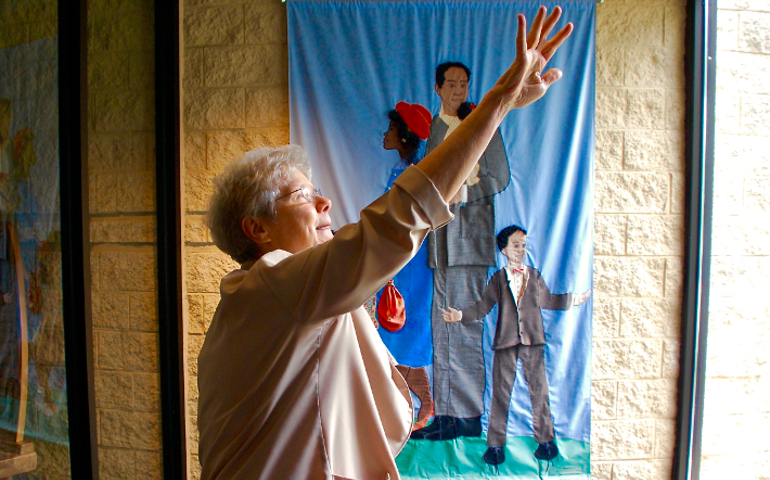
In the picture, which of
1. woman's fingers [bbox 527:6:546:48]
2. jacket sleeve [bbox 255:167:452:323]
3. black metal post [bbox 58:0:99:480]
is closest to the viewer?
jacket sleeve [bbox 255:167:452:323]

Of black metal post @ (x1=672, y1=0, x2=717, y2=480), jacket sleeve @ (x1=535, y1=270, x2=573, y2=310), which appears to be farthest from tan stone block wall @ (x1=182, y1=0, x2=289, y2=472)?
black metal post @ (x1=672, y1=0, x2=717, y2=480)

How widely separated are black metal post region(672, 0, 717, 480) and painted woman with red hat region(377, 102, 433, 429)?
1.23m

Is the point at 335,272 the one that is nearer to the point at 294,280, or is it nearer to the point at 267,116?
the point at 294,280

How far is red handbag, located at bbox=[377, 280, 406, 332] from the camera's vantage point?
79.7 inches

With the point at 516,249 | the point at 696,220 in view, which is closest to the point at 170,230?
the point at 516,249

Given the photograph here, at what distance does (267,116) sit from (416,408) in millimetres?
1544

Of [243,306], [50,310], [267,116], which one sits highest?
[267,116]

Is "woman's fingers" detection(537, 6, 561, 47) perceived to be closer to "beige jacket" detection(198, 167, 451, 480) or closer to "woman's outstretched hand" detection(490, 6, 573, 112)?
"woman's outstretched hand" detection(490, 6, 573, 112)

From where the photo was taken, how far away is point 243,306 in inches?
31.0

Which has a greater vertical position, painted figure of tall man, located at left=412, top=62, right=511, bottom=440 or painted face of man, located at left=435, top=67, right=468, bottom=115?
painted face of man, located at left=435, top=67, right=468, bottom=115

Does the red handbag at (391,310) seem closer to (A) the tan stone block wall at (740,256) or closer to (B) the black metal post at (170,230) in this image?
(B) the black metal post at (170,230)

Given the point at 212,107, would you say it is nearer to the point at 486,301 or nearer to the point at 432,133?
the point at 432,133

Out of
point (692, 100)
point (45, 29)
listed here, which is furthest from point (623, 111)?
point (45, 29)

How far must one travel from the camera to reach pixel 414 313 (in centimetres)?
203
